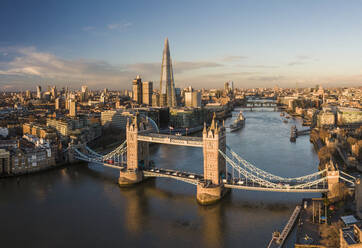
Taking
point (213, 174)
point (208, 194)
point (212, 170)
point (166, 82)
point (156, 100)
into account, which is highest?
point (166, 82)

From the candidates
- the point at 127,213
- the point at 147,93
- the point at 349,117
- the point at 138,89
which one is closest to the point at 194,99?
the point at 147,93

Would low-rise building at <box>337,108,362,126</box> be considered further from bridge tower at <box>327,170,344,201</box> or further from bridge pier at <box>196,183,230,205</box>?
bridge pier at <box>196,183,230,205</box>

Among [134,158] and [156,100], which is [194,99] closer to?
[156,100]

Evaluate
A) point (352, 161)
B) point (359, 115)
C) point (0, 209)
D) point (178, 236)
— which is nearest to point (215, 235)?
point (178, 236)

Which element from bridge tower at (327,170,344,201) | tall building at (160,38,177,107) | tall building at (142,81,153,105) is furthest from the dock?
tall building at (142,81,153,105)

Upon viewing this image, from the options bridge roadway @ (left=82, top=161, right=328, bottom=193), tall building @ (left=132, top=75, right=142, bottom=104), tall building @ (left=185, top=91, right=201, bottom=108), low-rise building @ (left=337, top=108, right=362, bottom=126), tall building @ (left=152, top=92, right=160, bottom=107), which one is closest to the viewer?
bridge roadway @ (left=82, top=161, right=328, bottom=193)
